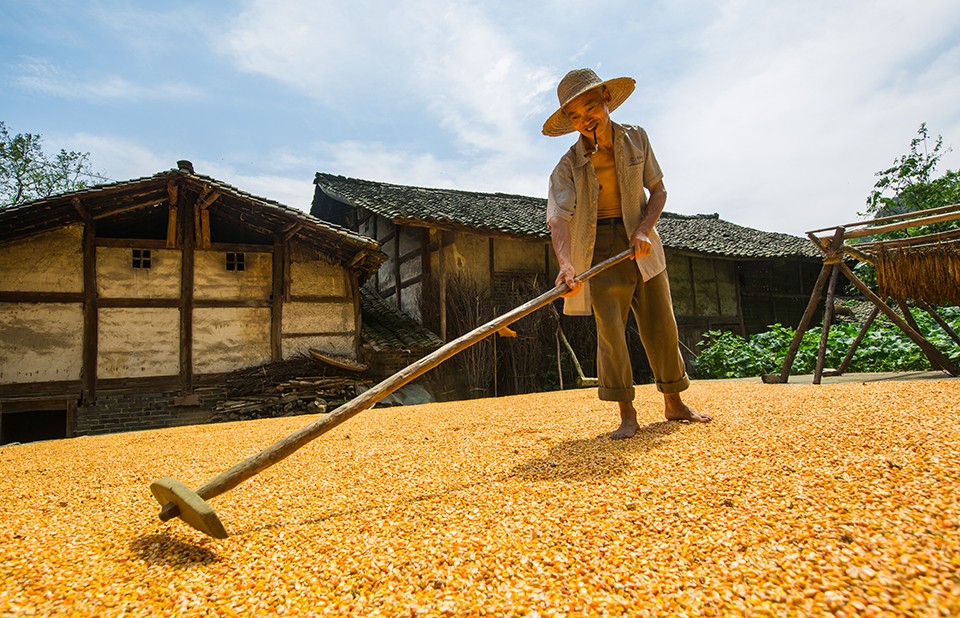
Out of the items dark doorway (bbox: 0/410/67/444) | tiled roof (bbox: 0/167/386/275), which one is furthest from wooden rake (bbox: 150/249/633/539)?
dark doorway (bbox: 0/410/67/444)

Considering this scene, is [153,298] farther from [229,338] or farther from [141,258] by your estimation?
[229,338]

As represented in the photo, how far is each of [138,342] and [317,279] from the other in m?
2.60

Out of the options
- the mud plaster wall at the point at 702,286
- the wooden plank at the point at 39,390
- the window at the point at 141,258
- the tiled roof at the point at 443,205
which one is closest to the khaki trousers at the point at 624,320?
the tiled roof at the point at 443,205

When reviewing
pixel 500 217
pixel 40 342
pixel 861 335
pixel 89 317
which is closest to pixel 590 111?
pixel 861 335

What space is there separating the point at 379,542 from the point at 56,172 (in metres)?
25.1

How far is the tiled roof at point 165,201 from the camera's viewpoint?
6.43 m

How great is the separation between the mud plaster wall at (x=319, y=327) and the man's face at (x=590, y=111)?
21.2 feet

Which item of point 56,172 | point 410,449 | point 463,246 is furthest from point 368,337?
point 56,172

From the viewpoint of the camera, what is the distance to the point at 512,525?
4.48ft

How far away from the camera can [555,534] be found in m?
1.28

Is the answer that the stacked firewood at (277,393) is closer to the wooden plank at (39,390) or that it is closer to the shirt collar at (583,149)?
the wooden plank at (39,390)

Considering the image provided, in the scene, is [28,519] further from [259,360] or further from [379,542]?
[259,360]

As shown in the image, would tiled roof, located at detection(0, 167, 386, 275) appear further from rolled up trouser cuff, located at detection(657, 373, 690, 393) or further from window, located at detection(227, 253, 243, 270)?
rolled up trouser cuff, located at detection(657, 373, 690, 393)

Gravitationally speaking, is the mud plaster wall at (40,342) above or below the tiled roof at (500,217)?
below
